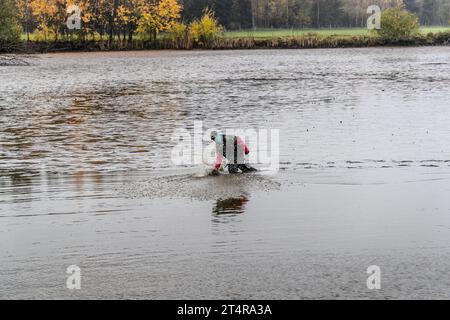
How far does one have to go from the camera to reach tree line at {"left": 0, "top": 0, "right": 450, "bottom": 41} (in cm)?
10088

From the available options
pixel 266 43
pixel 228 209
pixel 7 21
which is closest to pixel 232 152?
pixel 228 209

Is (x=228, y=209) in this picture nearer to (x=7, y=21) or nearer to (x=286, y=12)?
(x=7, y=21)

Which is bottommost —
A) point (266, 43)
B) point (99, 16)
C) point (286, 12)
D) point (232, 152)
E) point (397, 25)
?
point (232, 152)

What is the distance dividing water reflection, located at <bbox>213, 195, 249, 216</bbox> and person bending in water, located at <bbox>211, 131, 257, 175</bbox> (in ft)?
6.27

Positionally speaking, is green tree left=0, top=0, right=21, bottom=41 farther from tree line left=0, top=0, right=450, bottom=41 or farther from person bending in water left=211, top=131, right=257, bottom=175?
person bending in water left=211, top=131, right=257, bottom=175

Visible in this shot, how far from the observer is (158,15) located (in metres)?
106

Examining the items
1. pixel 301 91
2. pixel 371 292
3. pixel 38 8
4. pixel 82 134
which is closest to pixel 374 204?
pixel 371 292

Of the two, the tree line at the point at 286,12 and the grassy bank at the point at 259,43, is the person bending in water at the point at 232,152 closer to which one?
the grassy bank at the point at 259,43

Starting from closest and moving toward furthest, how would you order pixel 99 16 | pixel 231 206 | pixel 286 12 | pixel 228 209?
pixel 228 209
pixel 231 206
pixel 99 16
pixel 286 12

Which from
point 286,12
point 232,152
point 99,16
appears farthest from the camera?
point 286,12

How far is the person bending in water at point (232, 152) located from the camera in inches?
635

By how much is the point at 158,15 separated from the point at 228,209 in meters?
95.6

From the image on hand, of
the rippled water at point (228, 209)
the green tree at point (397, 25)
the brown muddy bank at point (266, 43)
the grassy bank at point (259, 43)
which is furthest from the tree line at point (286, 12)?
the rippled water at point (228, 209)
